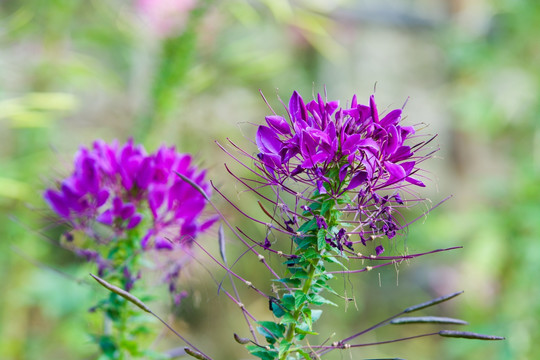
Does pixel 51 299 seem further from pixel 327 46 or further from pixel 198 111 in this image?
pixel 327 46

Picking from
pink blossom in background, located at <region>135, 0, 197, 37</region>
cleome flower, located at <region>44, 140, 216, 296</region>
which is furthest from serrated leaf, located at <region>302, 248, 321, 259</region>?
pink blossom in background, located at <region>135, 0, 197, 37</region>

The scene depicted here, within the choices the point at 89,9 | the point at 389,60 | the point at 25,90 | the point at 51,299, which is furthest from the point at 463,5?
the point at 51,299

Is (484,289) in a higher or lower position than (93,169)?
higher

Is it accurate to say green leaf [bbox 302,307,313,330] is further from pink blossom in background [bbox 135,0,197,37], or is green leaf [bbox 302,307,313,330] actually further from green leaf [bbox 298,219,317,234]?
pink blossom in background [bbox 135,0,197,37]

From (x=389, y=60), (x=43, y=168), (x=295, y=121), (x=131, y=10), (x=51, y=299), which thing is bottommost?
(x=295, y=121)

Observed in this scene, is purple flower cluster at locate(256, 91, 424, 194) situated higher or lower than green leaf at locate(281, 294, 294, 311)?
higher

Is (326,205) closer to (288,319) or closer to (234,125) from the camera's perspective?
(288,319)

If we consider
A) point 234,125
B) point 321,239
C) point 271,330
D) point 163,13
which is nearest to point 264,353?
point 271,330
